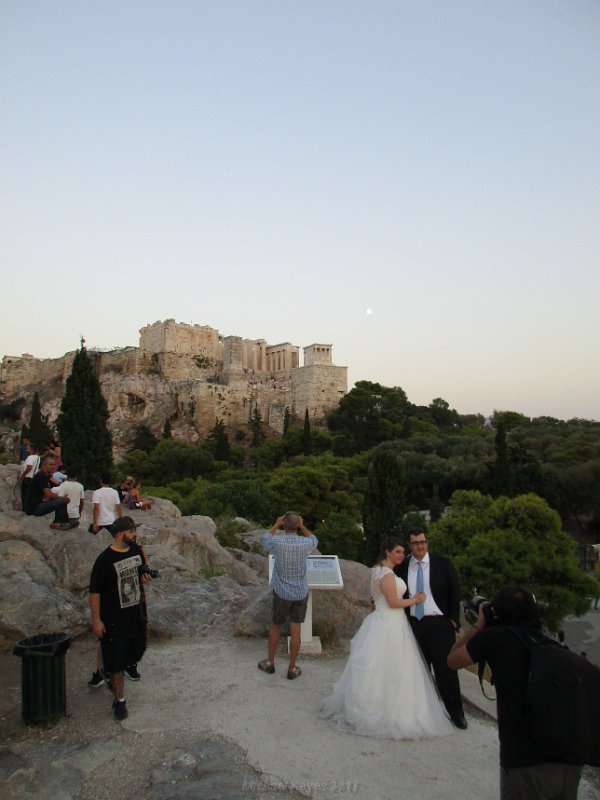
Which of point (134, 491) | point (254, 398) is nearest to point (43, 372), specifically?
point (254, 398)

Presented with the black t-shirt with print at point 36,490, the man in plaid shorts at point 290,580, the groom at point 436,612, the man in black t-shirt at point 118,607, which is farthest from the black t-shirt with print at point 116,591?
the black t-shirt with print at point 36,490

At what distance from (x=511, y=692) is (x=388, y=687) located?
1.70 metres

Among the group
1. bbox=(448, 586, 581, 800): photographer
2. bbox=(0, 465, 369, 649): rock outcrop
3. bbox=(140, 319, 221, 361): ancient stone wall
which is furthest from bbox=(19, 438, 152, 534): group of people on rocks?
bbox=(140, 319, 221, 361): ancient stone wall

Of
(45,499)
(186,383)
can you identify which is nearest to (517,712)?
(45,499)

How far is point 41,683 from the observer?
391 centimetres

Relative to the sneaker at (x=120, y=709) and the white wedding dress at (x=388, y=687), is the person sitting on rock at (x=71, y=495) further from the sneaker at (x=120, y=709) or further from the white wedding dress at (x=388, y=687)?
the white wedding dress at (x=388, y=687)

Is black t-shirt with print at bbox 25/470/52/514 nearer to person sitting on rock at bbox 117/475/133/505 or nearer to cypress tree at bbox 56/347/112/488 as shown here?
person sitting on rock at bbox 117/475/133/505

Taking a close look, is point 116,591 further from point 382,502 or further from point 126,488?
point 382,502

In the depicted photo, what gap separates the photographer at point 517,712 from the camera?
89.6 inches

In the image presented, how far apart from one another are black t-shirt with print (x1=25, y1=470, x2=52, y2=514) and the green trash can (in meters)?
3.71

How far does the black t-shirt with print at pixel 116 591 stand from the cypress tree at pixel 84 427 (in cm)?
1598

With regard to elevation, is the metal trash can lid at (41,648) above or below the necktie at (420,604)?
below

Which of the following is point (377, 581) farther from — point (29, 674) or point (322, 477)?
point (322, 477)

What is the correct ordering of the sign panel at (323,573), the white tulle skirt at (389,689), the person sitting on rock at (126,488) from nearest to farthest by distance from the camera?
1. the white tulle skirt at (389,689)
2. the sign panel at (323,573)
3. the person sitting on rock at (126,488)
